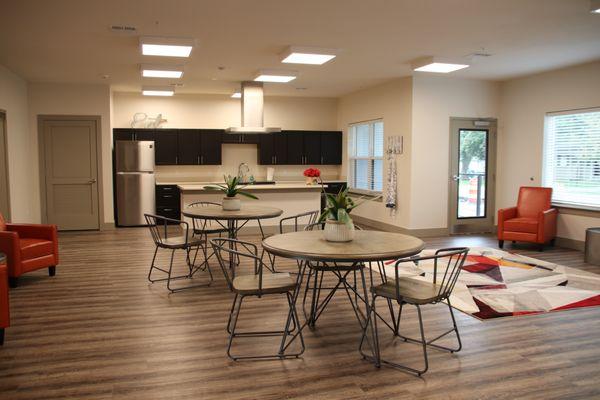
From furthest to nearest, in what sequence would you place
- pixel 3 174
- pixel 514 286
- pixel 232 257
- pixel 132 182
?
pixel 132 182, pixel 3 174, pixel 514 286, pixel 232 257

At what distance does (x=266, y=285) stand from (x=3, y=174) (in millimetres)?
5865

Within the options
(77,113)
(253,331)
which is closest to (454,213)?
(253,331)

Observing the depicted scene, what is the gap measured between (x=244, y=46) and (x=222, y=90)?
408cm

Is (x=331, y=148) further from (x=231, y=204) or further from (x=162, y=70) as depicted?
(x=231, y=204)

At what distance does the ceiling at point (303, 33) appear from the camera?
14.6ft

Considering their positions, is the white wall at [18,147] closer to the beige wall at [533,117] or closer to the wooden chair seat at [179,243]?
the wooden chair seat at [179,243]

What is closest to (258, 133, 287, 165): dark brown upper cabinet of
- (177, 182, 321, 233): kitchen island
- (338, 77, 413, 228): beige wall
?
(338, 77, 413, 228): beige wall

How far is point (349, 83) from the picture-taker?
908cm

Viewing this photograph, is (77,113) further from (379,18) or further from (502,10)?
(502,10)

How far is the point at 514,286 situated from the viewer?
17.0ft

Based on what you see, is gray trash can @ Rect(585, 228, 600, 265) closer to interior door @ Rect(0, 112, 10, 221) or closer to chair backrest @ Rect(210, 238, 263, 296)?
chair backrest @ Rect(210, 238, 263, 296)

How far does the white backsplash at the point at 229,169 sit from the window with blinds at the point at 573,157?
16.3 feet

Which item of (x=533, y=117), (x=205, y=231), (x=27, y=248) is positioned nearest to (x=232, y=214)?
(x=205, y=231)

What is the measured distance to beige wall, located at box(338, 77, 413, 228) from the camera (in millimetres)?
8312
